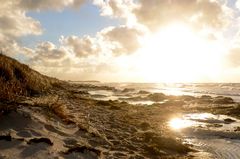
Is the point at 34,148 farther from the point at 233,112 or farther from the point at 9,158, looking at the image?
the point at 233,112

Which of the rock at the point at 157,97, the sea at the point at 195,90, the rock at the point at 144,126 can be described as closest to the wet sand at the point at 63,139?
the rock at the point at 144,126

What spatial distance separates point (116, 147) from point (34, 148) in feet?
10.7

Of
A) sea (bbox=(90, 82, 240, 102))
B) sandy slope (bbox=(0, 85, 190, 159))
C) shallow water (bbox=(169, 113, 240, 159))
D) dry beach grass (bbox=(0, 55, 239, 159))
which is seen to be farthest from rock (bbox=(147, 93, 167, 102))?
sandy slope (bbox=(0, 85, 190, 159))

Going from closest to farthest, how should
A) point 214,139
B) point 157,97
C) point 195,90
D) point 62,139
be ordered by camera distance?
1. point 62,139
2. point 214,139
3. point 157,97
4. point 195,90

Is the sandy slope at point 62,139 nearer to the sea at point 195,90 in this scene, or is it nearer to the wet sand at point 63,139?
the wet sand at point 63,139

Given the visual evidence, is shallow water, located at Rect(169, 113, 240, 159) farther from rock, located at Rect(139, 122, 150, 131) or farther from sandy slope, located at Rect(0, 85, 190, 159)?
rock, located at Rect(139, 122, 150, 131)

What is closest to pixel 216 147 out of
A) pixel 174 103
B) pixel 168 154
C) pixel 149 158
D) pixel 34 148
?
pixel 168 154

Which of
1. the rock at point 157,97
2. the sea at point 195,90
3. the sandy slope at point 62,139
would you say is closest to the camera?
the sandy slope at point 62,139

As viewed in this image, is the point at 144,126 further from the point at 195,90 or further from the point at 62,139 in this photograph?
the point at 195,90

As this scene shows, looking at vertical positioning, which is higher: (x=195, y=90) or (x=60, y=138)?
(x=60, y=138)

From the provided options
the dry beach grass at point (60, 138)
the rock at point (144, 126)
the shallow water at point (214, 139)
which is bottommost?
the shallow water at point (214, 139)

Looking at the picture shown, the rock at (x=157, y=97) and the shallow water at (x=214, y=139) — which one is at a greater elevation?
the rock at (x=157, y=97)

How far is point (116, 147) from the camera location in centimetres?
1074

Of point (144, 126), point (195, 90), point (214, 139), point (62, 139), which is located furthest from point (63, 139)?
point (195, 90)
